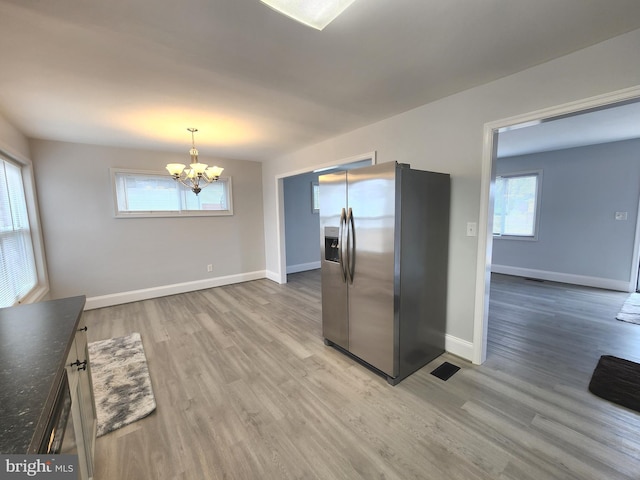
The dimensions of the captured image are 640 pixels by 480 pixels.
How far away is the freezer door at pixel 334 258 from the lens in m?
2.54

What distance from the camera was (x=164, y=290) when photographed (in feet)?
15.3

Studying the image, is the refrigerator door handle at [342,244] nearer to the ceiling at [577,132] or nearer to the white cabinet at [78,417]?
the white cabinet at [78,417]

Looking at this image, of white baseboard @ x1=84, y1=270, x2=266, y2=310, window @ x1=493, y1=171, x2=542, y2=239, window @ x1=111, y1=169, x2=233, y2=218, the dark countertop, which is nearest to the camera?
the dark countertop

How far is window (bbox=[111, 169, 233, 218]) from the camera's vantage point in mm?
4250

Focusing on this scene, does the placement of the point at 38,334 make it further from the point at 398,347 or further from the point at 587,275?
the point at 587,275

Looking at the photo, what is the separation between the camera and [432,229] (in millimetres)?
2463

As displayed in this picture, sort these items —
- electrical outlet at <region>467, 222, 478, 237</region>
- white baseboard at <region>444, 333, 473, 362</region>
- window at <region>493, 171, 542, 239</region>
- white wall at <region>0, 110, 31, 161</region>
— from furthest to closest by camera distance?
window at <region>493, 171, 542, 239</region>
white wall at <region>0, 110, 31, 161</region>
white baseboard at <region>444, 333, 473, 362</region>
electrical outlet at <region>467, 222, 478, 237</region>

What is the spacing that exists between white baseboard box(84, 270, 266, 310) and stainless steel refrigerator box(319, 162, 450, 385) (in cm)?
326

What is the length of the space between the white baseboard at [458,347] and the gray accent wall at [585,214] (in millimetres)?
4148

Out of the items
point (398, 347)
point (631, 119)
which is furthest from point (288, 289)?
point (631, 119)

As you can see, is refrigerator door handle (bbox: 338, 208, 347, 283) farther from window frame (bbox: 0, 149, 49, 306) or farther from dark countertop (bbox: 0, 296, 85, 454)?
window frame (bbox: 0, 149, 49, 306)

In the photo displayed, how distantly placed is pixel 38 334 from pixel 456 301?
9.89ft

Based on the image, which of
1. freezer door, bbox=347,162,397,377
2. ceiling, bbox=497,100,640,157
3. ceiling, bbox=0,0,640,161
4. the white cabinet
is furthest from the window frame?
ceiling, bbox=497,100,640,157

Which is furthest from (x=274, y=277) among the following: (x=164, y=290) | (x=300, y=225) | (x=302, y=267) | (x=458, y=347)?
(x=458, y=347)
